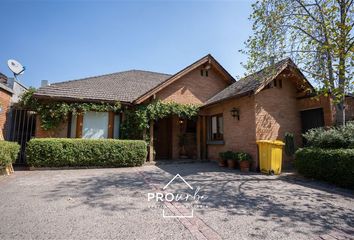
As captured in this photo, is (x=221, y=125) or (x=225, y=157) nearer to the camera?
(x=225, y=157)

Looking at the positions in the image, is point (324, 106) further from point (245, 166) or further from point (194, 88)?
point (194, 88)

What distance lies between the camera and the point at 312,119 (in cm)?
1030

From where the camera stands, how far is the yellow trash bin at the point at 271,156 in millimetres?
8587

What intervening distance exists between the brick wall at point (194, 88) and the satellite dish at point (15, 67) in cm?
1013

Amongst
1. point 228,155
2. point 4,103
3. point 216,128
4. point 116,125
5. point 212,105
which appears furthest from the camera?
point 216,128

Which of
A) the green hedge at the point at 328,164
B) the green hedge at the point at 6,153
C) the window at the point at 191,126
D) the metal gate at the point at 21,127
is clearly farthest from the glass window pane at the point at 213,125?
the metal gate at the point at 21,127

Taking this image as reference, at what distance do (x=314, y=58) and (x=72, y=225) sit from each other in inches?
443

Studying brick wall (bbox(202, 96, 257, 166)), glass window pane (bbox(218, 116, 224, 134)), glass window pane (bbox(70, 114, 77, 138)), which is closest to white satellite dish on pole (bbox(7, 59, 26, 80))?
glass window pane (bbox(70, 114, 77, 138))

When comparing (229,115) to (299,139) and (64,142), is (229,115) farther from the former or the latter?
(64,142)

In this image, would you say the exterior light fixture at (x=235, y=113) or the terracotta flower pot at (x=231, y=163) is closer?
the terracotta flower pot at (x=231, y=163)

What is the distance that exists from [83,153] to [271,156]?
873 centimetres

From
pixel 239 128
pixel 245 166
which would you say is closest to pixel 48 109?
pixel 239 128

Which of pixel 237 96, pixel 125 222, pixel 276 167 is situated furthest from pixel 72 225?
pixel 237 96

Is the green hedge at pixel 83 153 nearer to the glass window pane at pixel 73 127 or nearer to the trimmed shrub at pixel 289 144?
the glass window pane at pixel 73 127
